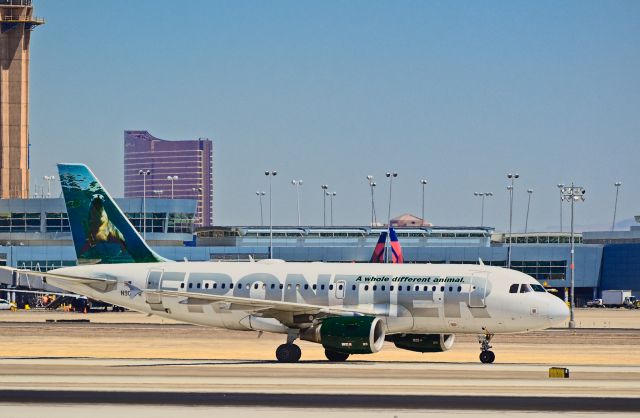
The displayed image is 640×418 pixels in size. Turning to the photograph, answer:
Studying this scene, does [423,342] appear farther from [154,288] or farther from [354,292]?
[154,288]

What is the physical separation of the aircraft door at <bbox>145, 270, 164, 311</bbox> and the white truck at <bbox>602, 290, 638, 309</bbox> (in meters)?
123

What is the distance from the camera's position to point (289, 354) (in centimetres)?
5653

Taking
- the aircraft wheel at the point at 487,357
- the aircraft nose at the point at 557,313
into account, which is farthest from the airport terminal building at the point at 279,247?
the aircraft nose at the point at 557,313

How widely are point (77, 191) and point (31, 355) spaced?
868 cm

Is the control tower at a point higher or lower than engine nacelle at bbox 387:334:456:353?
higher

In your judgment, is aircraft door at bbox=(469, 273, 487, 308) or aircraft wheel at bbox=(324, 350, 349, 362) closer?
aircraft door at bbox=(469, 273, 487, 308)

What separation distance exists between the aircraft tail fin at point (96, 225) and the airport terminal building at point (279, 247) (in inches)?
4119

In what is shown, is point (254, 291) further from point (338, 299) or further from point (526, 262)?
point (526, 262)

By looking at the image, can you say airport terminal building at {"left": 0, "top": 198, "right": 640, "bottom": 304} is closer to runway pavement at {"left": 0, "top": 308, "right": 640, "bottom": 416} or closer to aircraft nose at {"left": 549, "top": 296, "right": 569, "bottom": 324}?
runway pavement at {"left": 0, "top": 308, "right": 640, "bottom": 416}

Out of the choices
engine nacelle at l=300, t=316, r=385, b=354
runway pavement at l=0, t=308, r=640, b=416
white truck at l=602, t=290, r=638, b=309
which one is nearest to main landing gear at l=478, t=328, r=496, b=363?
runway pavement at l=0, t=308, r=640, b=416

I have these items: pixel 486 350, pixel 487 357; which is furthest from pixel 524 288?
pixel 487 357

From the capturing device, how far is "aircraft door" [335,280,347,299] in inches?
2304

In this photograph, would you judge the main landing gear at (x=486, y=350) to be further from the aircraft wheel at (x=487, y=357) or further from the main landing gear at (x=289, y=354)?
the main landing gear at (x=289, y=354)

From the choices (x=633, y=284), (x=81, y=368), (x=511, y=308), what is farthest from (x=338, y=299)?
(x=633, y=284)
